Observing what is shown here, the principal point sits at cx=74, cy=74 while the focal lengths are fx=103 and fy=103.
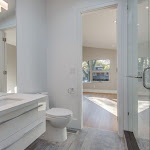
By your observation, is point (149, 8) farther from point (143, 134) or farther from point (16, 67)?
point (16, 67)

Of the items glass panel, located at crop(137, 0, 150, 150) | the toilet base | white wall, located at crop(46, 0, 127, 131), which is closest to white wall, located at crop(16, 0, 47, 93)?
white wall, located at crop(46, 0, 127, 131)

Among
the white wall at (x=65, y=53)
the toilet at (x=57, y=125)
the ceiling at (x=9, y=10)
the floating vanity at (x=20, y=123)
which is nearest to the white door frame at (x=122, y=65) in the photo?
the white wall at (x=65, y=53)

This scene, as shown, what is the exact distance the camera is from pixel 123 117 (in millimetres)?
1756

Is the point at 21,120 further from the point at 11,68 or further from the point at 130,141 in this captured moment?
the point at 130,141

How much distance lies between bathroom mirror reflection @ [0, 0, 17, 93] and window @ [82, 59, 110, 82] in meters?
4.76

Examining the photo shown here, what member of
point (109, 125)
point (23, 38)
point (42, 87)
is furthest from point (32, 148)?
point (23, 38)

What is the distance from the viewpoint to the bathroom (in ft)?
5.54

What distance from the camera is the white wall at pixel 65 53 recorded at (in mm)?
1991

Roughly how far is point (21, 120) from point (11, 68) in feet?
3.15

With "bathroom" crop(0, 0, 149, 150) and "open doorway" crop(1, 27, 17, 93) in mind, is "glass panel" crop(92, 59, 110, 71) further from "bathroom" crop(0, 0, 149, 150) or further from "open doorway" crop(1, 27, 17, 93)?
"open doorway" crop(1, 27, 17, 93)

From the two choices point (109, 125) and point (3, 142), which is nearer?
point (3, 142)

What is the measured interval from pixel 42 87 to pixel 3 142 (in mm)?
1407

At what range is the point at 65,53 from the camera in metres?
2.10

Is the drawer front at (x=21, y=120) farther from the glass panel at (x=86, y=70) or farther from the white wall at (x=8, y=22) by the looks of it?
the glass panel at (x=86, y=70)
